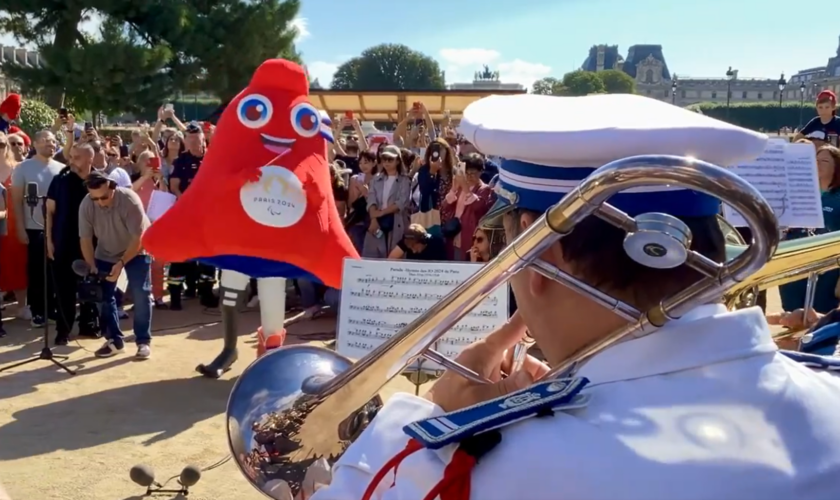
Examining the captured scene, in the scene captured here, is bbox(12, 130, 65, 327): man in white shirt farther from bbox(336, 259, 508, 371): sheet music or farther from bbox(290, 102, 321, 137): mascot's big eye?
bbox(336, 259, 508, 371): sheet music

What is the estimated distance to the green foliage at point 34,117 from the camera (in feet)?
63.2

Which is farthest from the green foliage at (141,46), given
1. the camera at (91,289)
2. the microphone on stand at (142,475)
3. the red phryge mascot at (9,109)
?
the microphone on stand at (142,475)

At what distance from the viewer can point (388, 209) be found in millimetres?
7375

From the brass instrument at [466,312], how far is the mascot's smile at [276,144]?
2721 millimetres

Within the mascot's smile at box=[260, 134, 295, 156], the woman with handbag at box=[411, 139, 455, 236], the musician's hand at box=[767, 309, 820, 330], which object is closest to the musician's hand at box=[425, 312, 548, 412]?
the musician's hand at box=[767, 309, 820, 330]

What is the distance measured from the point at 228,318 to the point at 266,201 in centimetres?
132

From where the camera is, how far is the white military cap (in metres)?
1.00

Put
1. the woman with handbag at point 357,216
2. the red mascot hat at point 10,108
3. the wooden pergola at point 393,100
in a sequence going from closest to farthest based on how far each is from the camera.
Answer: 1. the woman with handbag at point 357,216
2. the red mascot hat at point 10,108
3. the wooden pergola at point 393,100

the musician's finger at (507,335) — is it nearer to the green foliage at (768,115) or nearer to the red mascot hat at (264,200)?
the red mascot hat at (264,200)

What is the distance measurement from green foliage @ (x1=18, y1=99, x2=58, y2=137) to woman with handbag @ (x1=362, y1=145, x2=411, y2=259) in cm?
1435

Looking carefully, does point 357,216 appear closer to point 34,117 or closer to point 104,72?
point 34,117

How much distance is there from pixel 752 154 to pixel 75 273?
20.0ft

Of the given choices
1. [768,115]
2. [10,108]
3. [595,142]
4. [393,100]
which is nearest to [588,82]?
[768,115]

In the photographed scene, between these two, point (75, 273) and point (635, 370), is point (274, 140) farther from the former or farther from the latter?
point (635, 370)
